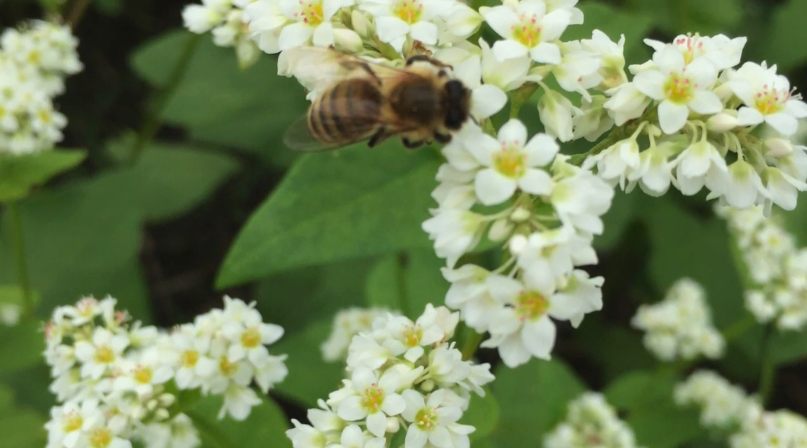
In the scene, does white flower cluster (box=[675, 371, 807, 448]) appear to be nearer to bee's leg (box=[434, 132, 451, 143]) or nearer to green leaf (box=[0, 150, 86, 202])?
bee's leg (box=[434, 132, 451, 143])

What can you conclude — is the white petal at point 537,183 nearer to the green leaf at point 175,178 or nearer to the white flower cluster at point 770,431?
the white flower cluster at point 770,431

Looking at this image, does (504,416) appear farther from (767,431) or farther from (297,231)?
(297,231)

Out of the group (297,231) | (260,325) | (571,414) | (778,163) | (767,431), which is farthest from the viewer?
(571,414)

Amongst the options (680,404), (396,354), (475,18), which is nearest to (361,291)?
(680,404)

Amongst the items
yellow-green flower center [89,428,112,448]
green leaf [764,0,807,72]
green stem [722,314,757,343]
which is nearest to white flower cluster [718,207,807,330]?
green stem [722,314,757,343]

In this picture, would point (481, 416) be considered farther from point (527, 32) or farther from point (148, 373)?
point (527, 32)

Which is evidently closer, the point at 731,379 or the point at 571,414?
→ the point at 571,414
